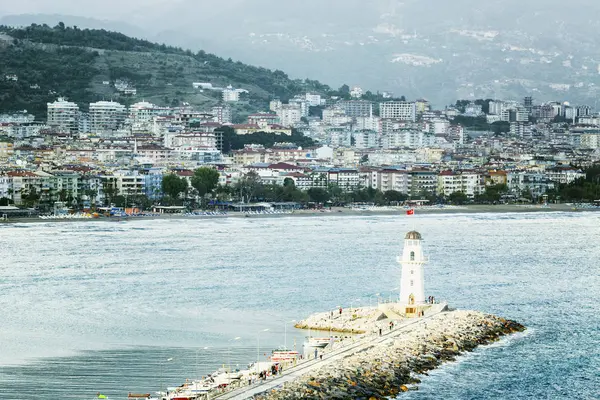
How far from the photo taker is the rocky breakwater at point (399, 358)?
19.9 m

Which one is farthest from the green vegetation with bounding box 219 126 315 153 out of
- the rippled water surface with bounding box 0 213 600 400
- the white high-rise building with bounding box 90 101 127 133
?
the rippled water surface with bounding box 0 213 600 400

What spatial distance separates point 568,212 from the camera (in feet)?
244

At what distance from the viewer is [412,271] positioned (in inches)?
1041

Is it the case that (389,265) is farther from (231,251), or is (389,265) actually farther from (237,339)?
(237,339)

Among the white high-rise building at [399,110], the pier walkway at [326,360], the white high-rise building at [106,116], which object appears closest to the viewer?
the pier walkway at [326,360]

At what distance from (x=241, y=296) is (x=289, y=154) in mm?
73229

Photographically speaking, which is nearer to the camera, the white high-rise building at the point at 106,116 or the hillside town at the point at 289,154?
the hillside town at the point at 289,154

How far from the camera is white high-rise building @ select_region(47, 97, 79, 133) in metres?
116

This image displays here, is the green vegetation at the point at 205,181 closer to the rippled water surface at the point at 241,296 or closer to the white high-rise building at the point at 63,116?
the rippled water surface at the point at 241,296

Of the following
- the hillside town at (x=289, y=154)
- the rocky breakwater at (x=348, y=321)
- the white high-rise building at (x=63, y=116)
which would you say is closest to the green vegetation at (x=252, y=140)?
the hillside town at (x=289, y=154)

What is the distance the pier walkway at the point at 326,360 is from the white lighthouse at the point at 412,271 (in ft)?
1.28

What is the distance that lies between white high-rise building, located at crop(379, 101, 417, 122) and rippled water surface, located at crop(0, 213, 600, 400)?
9955 centimetres

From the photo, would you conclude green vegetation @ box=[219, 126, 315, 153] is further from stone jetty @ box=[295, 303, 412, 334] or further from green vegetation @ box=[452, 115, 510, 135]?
stone jetty @ box=[295, 303, 412, 334]

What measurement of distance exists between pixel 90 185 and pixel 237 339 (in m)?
49.2
